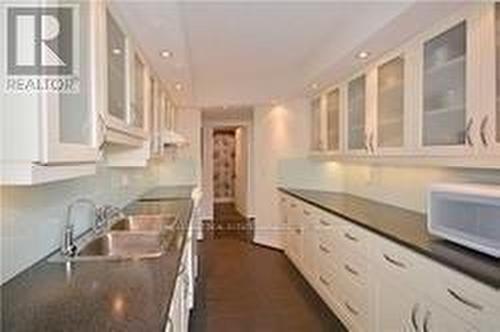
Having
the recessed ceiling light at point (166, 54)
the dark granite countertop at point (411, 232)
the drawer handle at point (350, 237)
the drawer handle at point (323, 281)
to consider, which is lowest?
the drawer handle at point (323, 281)

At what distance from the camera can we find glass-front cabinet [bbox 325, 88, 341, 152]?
188 inches

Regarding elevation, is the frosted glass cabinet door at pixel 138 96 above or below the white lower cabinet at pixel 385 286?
above

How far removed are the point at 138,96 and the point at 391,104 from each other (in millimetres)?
1753

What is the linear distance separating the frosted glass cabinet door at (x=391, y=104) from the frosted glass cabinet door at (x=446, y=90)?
0.35m

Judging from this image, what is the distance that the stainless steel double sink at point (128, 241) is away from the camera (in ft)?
6.69

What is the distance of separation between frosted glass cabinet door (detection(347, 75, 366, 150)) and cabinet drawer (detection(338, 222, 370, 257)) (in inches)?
32.4

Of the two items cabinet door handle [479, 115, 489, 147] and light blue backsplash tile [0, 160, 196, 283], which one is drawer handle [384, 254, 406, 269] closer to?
cabinet door handle [479, 115, 489, 147]

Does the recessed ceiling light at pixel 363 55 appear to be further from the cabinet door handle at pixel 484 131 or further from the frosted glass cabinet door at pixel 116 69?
the frosted glass cabinet door at pixel 116 69

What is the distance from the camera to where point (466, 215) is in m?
2.18

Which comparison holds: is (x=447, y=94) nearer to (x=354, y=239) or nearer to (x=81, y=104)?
(x=354, y=239)

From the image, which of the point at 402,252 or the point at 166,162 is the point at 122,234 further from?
the point at 166,162

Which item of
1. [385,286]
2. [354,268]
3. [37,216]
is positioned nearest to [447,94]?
[385,286]

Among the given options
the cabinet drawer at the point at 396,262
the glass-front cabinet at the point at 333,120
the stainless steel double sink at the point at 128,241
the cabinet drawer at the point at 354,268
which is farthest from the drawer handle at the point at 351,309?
the glass-front cabinet at the point at 333,120

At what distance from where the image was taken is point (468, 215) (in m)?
2.16
